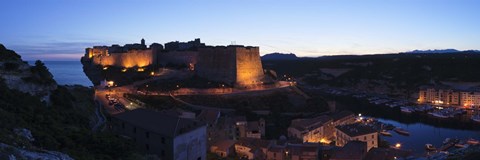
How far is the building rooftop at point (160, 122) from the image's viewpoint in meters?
16.3

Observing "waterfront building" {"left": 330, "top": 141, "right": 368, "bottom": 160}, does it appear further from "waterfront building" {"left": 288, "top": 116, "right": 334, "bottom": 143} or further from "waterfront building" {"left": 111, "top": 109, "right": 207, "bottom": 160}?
"waterfront building" {"left": 111, "top": 109, "right": 207, "bottom": 160}

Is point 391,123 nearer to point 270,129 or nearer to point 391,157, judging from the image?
point 270,129

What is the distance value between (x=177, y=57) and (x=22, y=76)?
34.5 meters

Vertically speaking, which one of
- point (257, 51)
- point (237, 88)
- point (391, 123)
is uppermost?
point (257, 51)

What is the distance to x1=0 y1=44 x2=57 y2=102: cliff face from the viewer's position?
1349cm

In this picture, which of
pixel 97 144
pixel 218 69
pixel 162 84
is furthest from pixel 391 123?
pixel 97 144

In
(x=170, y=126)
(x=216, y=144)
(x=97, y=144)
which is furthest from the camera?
(x=216, y=144)

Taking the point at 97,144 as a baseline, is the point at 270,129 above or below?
below

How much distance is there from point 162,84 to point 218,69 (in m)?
5.91

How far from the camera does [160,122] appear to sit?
17.1 m

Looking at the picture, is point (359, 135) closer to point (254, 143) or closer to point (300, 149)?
point (300, 149)

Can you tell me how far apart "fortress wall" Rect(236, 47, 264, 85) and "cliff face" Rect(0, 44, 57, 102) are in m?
27.1

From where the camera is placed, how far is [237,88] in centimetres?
4022

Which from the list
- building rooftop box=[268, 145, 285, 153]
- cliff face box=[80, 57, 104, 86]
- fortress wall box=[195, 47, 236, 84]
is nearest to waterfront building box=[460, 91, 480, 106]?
fortress wall box=[195, 47, 236, 84]
